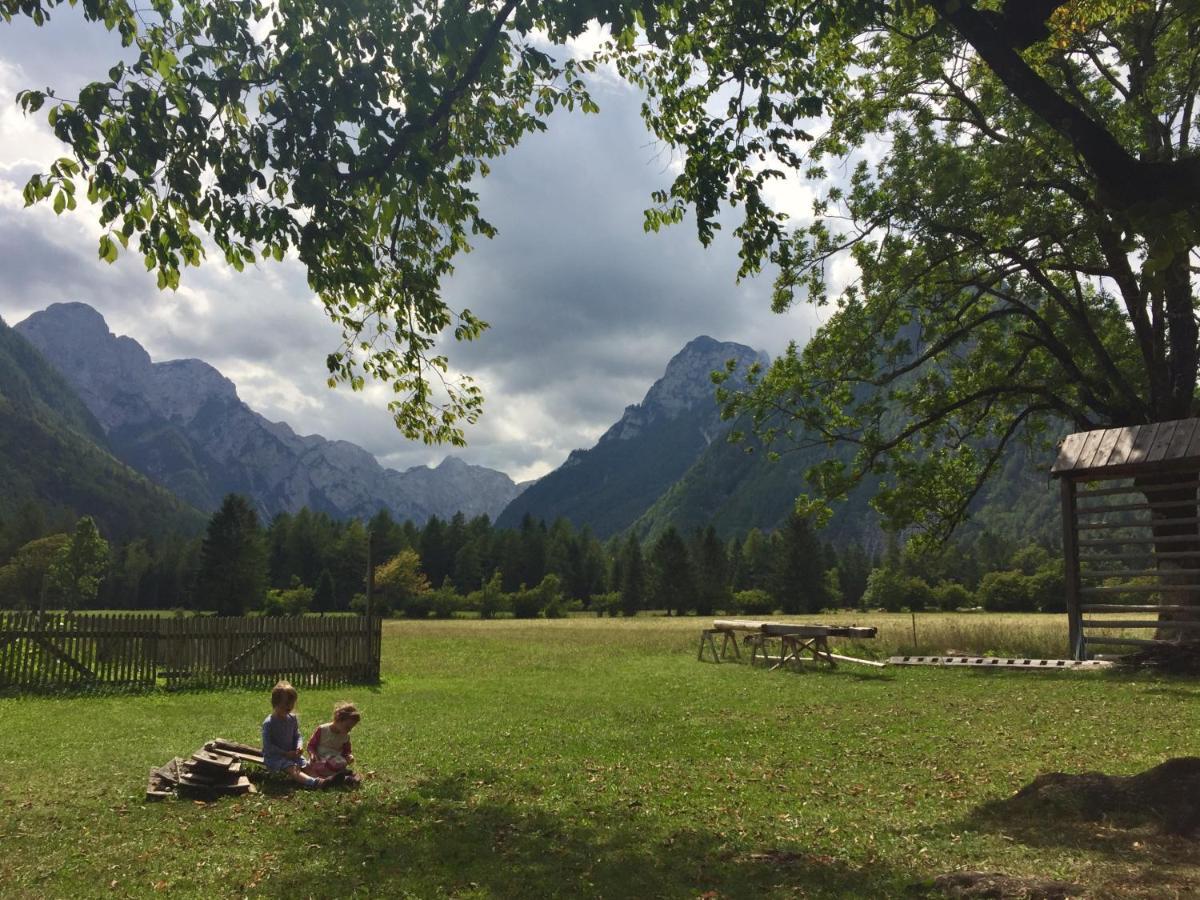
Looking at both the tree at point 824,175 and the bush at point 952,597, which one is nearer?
the tree at point 824,175

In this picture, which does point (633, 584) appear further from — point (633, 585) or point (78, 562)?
point (78, 562)

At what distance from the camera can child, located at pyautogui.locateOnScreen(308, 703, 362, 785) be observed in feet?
30.9

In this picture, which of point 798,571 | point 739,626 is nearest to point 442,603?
point 798,571

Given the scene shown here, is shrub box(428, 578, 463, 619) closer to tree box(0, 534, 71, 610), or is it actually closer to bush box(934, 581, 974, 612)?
tree box(0, 534, 71, 610)

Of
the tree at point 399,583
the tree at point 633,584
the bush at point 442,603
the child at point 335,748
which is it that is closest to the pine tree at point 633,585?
the tree at point 633,584

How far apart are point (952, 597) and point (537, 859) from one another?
349 ft

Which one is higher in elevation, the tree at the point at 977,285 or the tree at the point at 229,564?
the tree at the point at 977,285

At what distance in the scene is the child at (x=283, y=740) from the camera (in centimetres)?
956

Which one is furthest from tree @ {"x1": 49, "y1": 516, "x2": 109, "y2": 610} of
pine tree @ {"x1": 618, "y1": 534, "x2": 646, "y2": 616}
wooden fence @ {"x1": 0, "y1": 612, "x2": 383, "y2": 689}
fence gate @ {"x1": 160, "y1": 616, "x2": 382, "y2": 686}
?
fence gate @ {"x1": 160, "y1": 616, "x2": 382, "y2": 686}

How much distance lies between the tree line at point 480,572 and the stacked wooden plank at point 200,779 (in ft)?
243

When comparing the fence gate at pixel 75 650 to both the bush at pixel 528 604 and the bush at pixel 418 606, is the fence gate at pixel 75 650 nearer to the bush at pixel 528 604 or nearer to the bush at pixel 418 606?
the bush at pixel 418 606

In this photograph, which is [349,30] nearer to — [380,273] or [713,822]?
[380,273]

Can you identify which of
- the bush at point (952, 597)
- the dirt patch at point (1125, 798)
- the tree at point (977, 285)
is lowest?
the bush at point (952, 597)

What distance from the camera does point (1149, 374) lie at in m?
22.7
